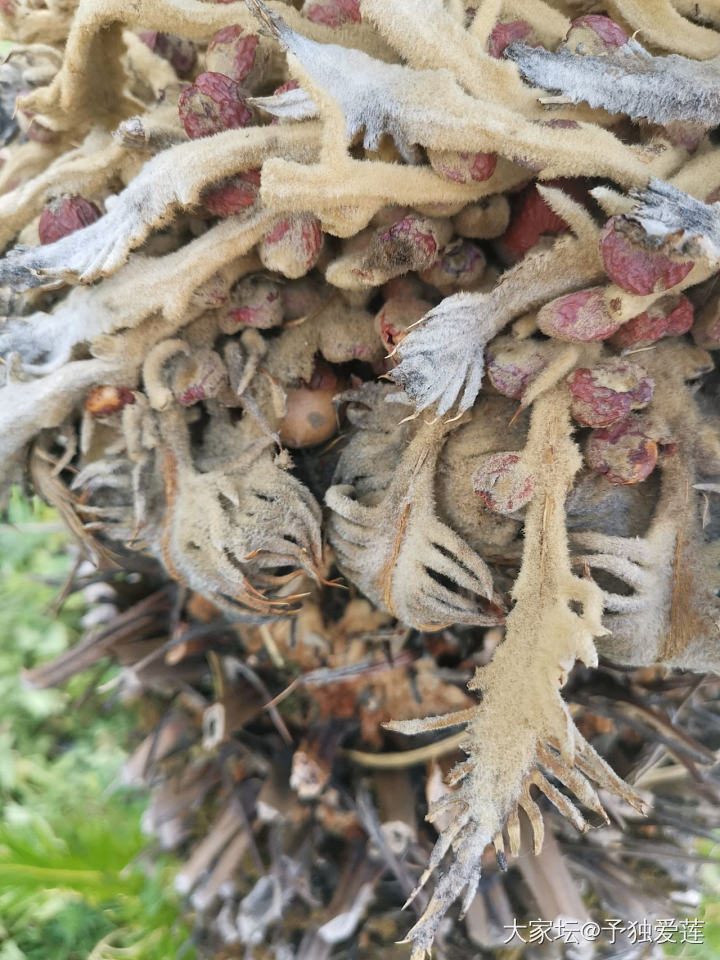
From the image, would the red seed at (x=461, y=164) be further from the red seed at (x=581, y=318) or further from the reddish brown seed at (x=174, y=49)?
the reddish brown seed at (x=174, y=49)

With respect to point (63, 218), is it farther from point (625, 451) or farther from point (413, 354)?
point (625, 451)

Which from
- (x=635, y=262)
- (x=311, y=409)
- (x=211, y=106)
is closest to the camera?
(x=635, y=262)

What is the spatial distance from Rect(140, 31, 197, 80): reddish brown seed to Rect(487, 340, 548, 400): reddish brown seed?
0.48 m

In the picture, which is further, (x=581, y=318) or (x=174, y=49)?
Result: (x=174, y=49)

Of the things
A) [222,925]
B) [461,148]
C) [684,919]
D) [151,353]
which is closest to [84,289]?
[151,353]

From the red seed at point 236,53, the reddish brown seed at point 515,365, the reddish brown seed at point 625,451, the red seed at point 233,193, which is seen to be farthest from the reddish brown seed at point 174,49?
the reddish brown seed at point 625,451

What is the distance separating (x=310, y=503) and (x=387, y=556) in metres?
0.10

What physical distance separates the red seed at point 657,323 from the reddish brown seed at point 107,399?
48 centimetres

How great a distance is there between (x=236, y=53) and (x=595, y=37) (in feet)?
1.04

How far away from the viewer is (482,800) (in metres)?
0.61

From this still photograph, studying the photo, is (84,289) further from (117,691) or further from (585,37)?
(117,691)

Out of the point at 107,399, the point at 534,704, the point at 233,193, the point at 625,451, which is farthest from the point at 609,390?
the point at 107,399

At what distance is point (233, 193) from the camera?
0.67 meters

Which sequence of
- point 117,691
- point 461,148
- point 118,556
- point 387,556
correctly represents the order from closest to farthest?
1. point 461,148
2. point 387,556
3. point 118,556
4. point 117,691
